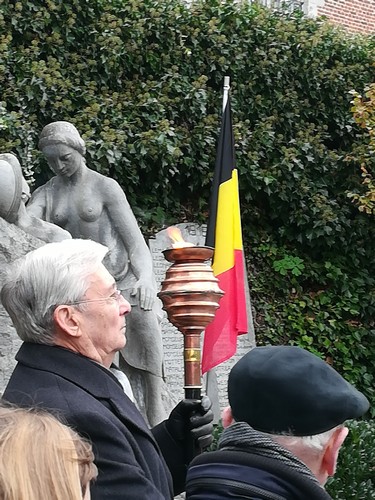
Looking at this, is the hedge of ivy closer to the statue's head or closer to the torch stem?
the statue's head

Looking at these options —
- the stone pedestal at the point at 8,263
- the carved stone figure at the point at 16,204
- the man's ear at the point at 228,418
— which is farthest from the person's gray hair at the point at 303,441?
the carved stone figure at the point at 16,204

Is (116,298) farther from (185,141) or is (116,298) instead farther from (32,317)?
(185,141)

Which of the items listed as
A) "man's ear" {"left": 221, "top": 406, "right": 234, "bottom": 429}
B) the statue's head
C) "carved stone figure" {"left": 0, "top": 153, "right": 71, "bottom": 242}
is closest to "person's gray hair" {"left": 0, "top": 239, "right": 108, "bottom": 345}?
"man's ear" {"left": 221, "top": 406, "right": 234, "bottom": 429}

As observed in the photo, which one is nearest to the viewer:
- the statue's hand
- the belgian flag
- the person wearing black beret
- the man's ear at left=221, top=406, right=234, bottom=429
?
the person wearing black beret

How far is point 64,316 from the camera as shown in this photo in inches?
107

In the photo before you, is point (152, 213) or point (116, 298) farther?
point (152, 213)

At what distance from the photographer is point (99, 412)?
2547mm

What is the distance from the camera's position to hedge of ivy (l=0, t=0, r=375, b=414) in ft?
32.2

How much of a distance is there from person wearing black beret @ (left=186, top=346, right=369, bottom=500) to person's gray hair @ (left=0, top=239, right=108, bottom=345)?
2.51ft

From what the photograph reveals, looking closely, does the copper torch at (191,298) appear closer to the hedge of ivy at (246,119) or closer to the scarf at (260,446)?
the scarf at (260,446)

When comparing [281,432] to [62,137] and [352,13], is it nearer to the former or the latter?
[62,137]

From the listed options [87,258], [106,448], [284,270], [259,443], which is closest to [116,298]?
[87,258]

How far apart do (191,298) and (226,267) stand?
5762mm

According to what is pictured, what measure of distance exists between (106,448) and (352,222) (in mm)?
9533
